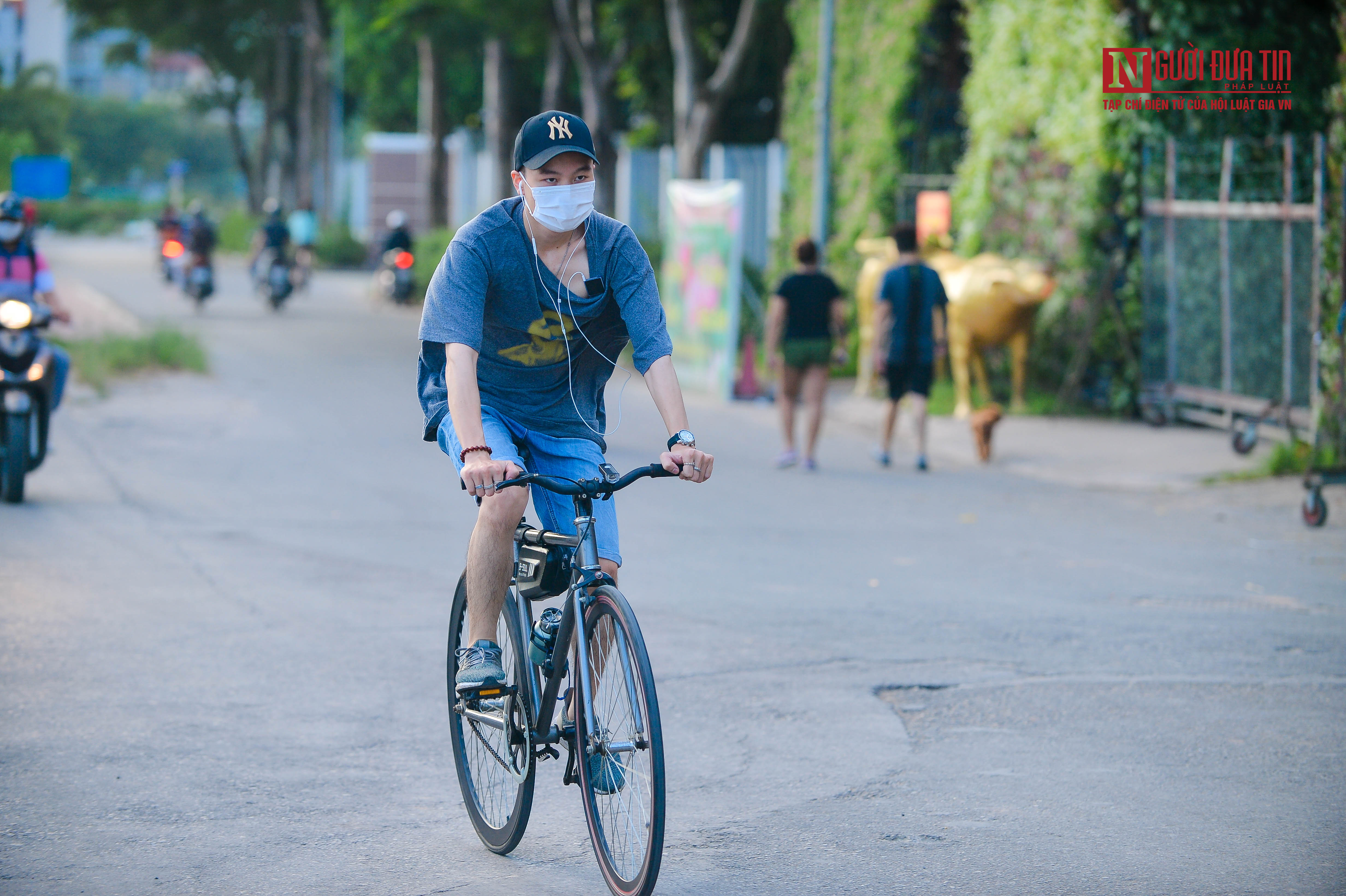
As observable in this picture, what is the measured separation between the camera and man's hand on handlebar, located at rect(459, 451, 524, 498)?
385cm

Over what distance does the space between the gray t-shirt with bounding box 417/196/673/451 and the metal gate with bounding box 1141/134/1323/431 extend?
8.76 meters

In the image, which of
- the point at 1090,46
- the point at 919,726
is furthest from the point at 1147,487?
the point at 919,726

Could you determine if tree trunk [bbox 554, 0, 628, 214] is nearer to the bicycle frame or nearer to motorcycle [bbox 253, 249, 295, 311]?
motorcycle [bbox 253, 249, 295, 311]

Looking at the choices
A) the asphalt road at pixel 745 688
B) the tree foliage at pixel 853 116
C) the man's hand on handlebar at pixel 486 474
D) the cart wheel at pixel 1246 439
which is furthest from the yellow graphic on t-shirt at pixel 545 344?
the tree foliage at pixel 853 116

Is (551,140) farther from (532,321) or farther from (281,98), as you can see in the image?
(281,98)

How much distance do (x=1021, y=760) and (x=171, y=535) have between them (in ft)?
18.3

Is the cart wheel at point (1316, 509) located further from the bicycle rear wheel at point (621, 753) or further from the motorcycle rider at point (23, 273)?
the motorcycle rider at point (23, 273)

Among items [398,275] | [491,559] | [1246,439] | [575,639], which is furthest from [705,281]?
[398,275]

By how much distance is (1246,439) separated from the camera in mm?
12656

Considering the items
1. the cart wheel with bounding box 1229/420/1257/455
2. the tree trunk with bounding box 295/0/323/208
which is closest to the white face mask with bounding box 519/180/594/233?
the cart wheel with bounding box 1229/420/1257/455

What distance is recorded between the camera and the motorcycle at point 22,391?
960 cm

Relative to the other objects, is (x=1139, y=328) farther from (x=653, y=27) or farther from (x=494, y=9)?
(x=494, y=9)

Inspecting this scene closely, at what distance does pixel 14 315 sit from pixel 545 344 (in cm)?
A: 664
